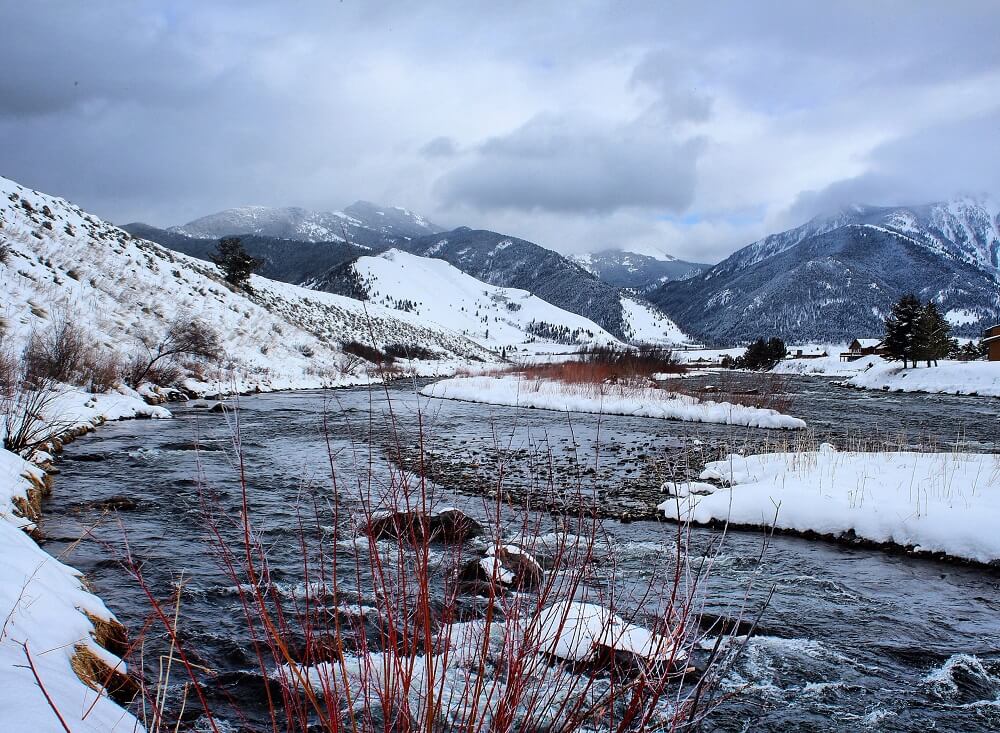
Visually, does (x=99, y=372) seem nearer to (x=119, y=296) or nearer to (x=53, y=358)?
(x=53, y=358)

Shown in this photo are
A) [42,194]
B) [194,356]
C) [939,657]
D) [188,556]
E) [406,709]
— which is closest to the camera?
[406,709]

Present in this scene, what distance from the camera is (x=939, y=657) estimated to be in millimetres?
4719

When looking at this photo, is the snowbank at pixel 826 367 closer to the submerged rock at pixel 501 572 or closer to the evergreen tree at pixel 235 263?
the evergreen tree at pixel 235 263

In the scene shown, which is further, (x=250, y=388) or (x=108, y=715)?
(x=250, y=388)

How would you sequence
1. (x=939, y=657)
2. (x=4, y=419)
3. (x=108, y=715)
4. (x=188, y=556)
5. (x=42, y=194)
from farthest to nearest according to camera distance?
(x=42, y=194) < (x=4, y=419) < (x=188, y=556) < (x=939, y=657) < (x=108, y=715)

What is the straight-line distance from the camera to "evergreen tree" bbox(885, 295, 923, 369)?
45594mm

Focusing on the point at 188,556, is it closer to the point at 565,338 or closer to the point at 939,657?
the point at 939,657

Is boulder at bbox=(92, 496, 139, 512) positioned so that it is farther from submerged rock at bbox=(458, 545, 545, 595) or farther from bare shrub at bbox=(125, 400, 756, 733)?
submerged rock at bbox=(458, 545, 545, 595)

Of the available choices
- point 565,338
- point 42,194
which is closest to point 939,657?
point 42,194

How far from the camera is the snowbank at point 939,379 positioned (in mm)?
34469

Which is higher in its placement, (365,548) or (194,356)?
(194,356)

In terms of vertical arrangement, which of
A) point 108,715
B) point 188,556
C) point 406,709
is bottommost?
point 188,556

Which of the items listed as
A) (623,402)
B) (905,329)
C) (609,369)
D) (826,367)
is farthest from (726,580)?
(826,367)

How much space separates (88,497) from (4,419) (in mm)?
3306
